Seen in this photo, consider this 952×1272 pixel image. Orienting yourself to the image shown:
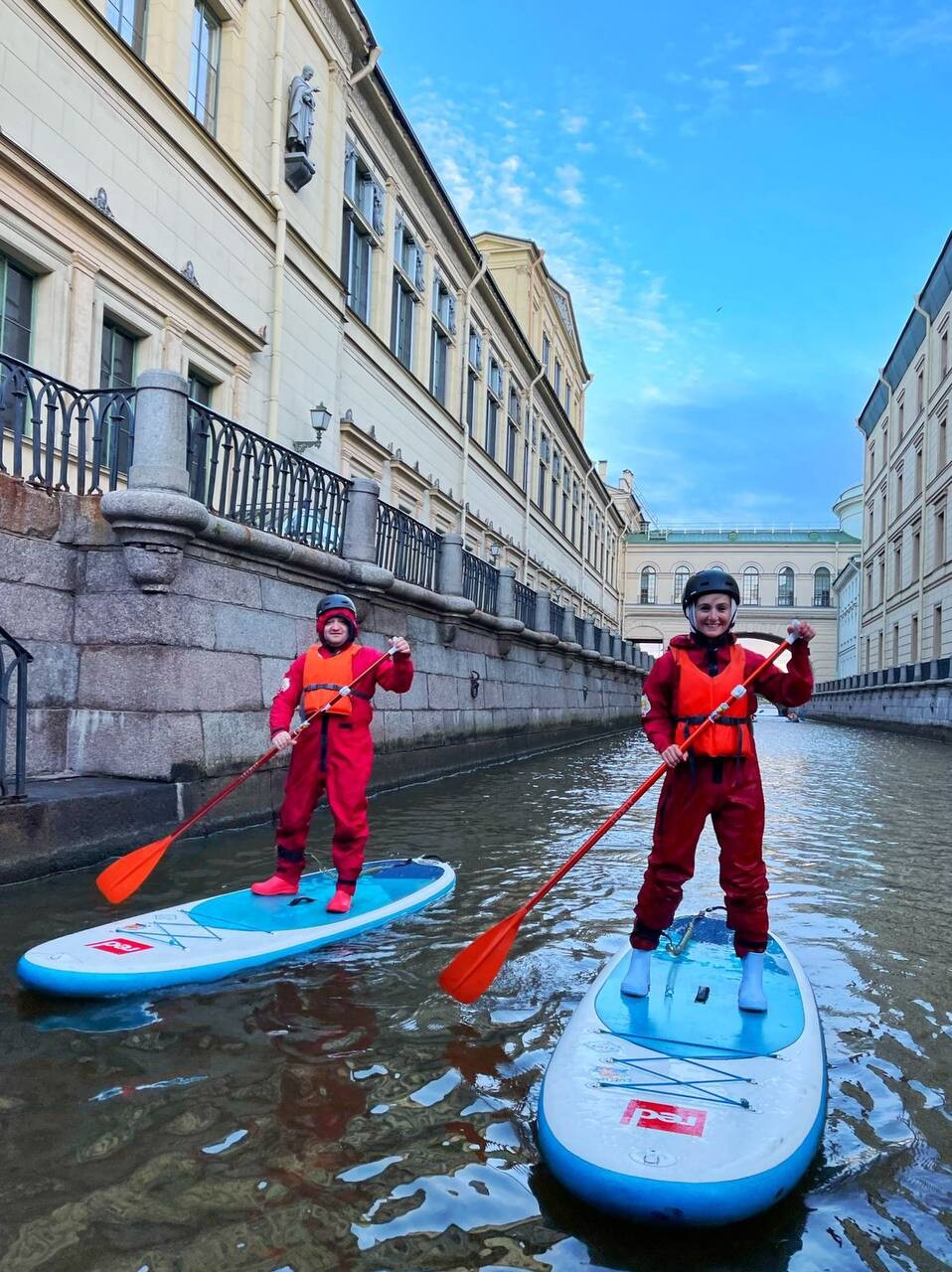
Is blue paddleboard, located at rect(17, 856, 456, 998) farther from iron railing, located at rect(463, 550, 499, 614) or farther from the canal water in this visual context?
iron railing, located at rect(463, 550, 499, 614)

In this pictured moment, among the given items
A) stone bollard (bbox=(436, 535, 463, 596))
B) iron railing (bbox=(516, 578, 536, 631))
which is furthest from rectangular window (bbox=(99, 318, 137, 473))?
iron railing (bbox=(516, 578, 536, 631))

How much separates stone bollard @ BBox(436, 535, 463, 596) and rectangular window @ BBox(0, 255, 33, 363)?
570 centimetres

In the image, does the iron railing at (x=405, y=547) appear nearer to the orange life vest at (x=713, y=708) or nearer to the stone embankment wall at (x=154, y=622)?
the stone embankment wall at (x=154, y=622)

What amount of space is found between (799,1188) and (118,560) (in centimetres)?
611

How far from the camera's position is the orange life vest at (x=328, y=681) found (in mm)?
5191

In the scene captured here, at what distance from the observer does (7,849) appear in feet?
17.8

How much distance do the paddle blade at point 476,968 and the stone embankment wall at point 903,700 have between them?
913 inches

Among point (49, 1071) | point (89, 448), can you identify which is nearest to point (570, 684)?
point (89, 448)

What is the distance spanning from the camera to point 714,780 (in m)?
3.62

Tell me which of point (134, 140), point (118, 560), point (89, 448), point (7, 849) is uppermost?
point (134, 140)

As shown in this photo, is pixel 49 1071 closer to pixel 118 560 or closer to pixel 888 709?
pixel 118 560

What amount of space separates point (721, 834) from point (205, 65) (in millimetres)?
12858

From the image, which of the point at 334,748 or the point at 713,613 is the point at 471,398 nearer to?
the point at 334,748

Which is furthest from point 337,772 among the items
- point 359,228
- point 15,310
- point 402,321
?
point 402,321
